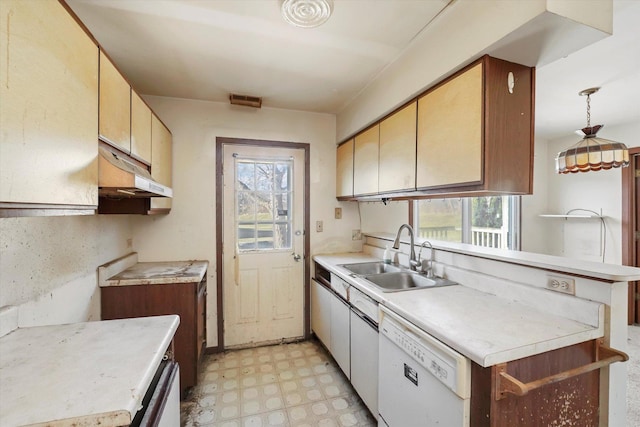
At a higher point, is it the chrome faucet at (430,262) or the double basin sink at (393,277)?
the chrome faucet at (430,262)

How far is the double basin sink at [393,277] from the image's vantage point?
1929 millimetres

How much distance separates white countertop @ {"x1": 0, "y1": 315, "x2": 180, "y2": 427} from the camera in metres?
0.70

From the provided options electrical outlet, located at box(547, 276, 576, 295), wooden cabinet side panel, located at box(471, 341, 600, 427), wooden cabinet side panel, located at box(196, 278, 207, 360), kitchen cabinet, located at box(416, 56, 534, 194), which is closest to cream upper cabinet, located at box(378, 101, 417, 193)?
kitchen cabinet, located at box(416, 56, 534, 194)

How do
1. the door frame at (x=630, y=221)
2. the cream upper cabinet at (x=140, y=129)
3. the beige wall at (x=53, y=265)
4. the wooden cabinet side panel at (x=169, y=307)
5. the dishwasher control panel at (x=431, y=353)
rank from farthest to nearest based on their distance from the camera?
the door frame at (x=630, y=221) < the wooden cabinet side panel at (x=169, y=307) < the cream upper cabinet at (x=140, y=129) < the beige wall at (x=53, y=265) < the dishwasher control panel at (x=431, y=353)

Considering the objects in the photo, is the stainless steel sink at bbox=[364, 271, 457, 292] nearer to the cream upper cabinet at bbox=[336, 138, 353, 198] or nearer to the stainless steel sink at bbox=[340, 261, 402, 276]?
the stainless steel sink at bbox=[340, 261, 402, 276]

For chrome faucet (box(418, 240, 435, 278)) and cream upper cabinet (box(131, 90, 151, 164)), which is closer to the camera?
cream upper cabinet (box(131, 90, 151, 164))

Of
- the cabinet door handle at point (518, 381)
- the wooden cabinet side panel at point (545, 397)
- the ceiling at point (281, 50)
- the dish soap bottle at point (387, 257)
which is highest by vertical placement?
the ceiling at point (281, 50)

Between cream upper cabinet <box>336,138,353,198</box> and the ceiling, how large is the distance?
0.45m

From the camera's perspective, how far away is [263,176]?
113 inches

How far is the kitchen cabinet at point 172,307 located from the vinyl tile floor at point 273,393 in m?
0.23

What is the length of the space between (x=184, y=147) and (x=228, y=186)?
0.53m

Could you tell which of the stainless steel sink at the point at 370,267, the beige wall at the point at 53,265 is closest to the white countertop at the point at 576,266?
the stainless steel sink at the point at 370,267

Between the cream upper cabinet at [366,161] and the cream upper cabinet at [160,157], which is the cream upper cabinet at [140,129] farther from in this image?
the cream upper cabinet at [366,161]

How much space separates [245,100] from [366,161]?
1.24 metres
